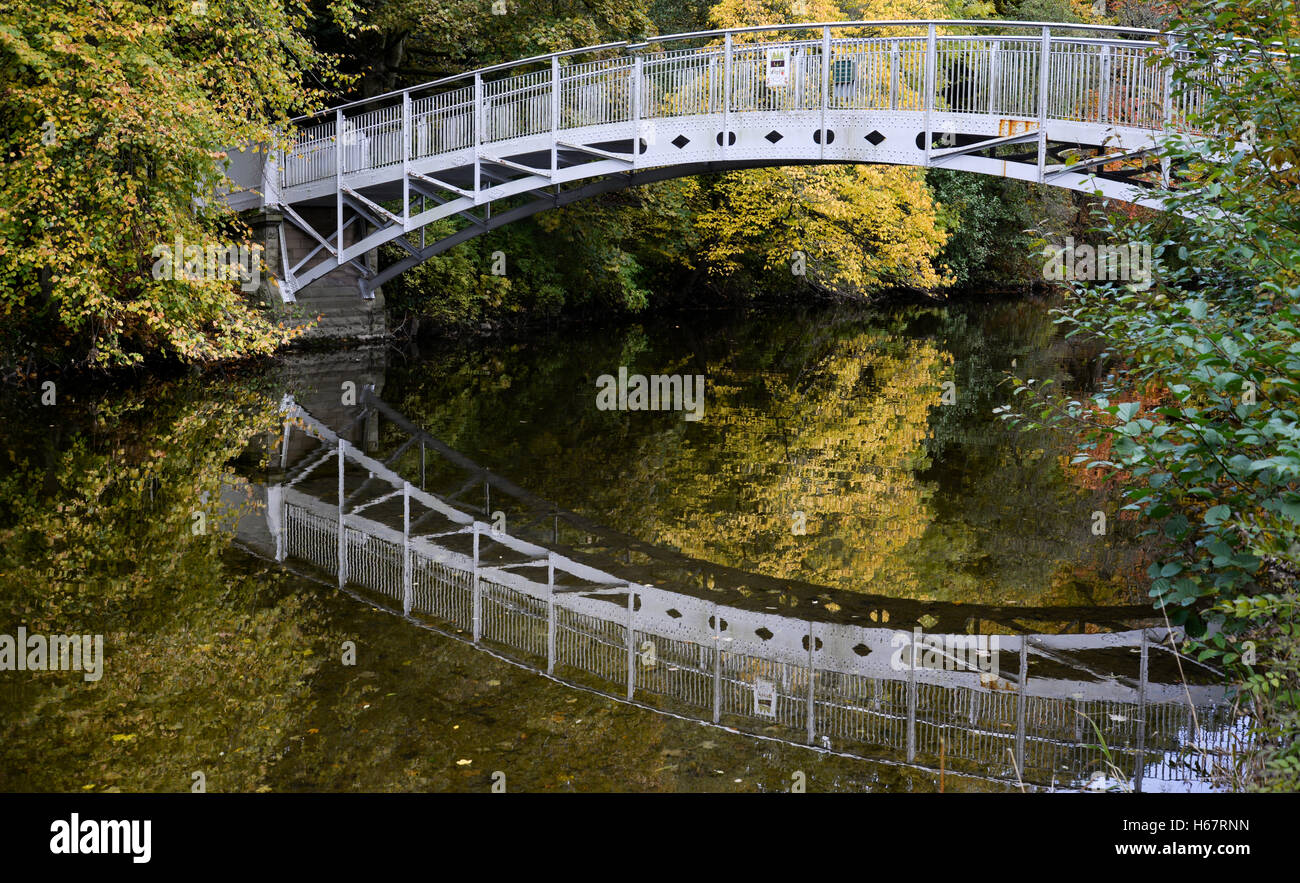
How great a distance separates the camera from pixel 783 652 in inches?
298

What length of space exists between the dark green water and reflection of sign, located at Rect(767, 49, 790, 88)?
464 cm

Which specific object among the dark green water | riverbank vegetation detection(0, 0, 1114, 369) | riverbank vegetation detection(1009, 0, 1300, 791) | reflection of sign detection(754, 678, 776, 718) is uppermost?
riverbank vegetation detection(0, 0, 1114, 369)

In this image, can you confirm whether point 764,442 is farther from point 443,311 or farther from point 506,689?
point 443,311

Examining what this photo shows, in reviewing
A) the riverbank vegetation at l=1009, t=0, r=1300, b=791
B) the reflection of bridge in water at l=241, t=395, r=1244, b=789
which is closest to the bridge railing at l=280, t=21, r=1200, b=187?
the riverbank vegetation at l=1009, t=0, r=1300, b=791

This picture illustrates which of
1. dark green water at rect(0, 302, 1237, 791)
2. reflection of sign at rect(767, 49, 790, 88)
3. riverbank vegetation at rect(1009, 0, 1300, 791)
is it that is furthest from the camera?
reflection of sign at rect(767, 49, 790, 88)

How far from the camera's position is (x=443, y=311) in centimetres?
2730

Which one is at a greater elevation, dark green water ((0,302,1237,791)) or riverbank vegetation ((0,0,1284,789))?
riverbank vegetation ((0,0,1284,789))

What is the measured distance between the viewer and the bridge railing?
15.8 m

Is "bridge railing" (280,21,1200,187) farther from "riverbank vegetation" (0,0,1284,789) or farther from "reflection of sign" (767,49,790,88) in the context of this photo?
"riverbank vegetation" (0,0,1284,789)

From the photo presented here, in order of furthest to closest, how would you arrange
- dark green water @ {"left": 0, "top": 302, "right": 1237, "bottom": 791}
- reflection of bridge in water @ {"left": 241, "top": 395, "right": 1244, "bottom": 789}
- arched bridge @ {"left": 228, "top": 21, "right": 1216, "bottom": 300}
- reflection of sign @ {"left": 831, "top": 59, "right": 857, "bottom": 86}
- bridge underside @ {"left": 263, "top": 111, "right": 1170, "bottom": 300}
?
reflection of sign @ {"left": 831, "top": 59, "right": 857, "bottom": 86}, arched bridge @ {"left": 228, "top": 21, "right": 1216, "bottom": 300}, bridge underside @ {"left": 263, "top": 111, "right": 1170, "bottom": 300}, reflection of bridge in water @ {"left": 241, "top": 395, "right": 1244, "bottom": 789}, dark green water @ {"left": 0, "top": 302, "right": 1237, "bottom": 791}

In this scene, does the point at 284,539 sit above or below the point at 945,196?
below

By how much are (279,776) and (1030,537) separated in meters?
7.09
